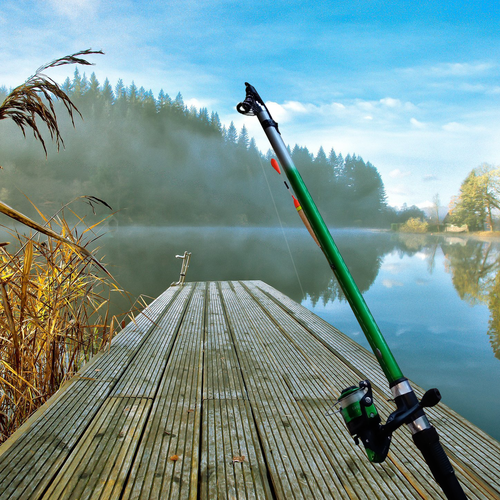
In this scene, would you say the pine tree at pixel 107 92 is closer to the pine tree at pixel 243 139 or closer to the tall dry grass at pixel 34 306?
the pine tree at pixel 243 139

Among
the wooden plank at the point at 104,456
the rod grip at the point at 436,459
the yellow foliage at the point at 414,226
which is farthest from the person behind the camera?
the yellow foliage at the point at 414,226

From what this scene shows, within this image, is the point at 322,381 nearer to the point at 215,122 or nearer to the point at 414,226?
the point at 414,226

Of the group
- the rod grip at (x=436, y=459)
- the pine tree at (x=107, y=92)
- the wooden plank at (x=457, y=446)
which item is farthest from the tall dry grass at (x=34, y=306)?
the pine tree at (x=107, y=92)

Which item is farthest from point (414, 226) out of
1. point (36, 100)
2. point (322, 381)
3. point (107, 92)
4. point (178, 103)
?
point (107, 92)

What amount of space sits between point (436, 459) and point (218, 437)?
3.47 ft

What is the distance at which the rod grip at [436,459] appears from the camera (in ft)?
2.37

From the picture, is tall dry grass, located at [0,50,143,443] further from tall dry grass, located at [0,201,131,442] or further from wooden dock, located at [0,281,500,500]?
wooden dock, located at [0,281,500,500]

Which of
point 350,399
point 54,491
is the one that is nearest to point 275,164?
point 350,399

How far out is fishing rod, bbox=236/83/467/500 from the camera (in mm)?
731

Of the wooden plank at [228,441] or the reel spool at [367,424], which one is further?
the wooden plank at [228,441]

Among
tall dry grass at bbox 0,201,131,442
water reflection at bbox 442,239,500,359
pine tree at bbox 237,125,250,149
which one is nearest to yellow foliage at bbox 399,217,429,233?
pine tree at bbox 237,125,250,149

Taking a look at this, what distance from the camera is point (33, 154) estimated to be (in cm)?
6331

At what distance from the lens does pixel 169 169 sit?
254 feet

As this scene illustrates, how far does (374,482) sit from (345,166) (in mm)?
87649
